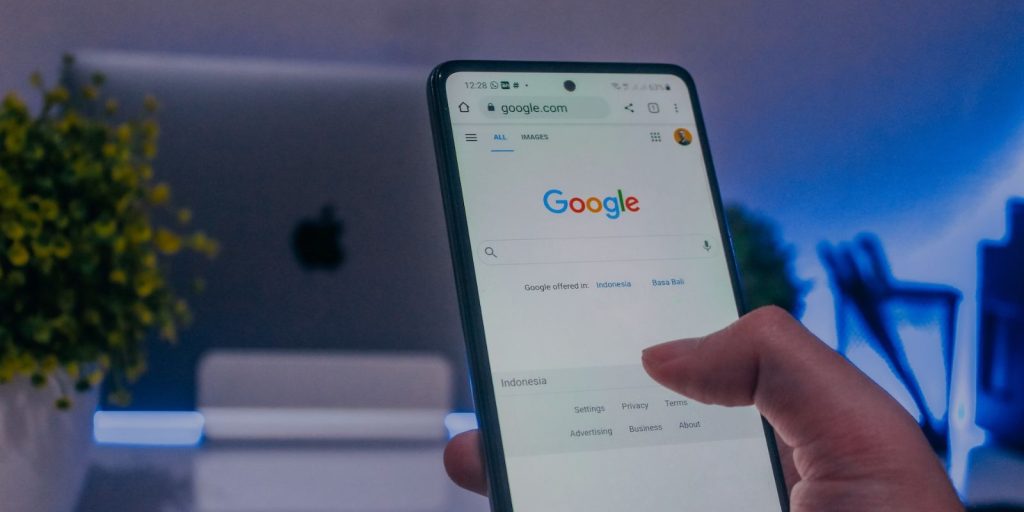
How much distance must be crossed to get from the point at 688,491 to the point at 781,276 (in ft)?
2.85

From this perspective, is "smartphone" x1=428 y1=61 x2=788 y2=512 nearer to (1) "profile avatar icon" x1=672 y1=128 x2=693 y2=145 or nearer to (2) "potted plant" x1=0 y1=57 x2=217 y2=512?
(1) "profile avatar icon" x1=672 y1=128 x2=693 y2=145

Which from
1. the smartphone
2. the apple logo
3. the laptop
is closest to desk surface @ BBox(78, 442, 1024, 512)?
the laptop

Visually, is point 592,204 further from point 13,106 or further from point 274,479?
point 274,479

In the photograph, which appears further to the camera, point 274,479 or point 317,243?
point 317,243

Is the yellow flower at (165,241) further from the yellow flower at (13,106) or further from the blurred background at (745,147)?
the blurred background at (745,147)

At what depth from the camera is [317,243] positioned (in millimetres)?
1108

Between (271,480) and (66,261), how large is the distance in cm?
44

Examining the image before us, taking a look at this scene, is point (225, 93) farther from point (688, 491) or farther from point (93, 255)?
point (688, 491)

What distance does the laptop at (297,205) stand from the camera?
107 centimetres

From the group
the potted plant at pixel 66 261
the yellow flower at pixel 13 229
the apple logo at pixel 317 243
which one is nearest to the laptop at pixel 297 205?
the apple logo at pixel 317 243

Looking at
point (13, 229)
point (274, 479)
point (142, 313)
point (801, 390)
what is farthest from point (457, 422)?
point (801, 390)

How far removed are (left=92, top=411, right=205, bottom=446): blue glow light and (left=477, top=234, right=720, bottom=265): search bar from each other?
84 centimetres

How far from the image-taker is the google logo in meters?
0.39

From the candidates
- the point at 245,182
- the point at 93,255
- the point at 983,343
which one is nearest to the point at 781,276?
the point at 983,343
